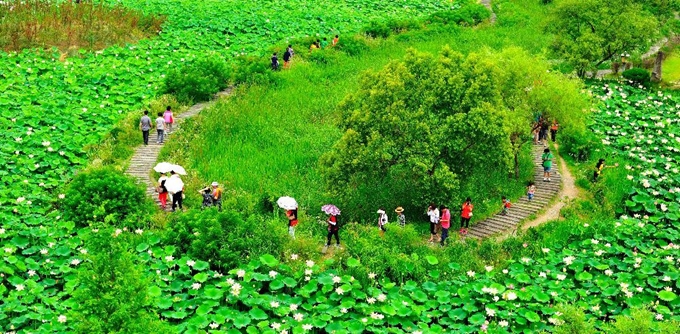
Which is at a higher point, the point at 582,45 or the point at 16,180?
the point at 582,45

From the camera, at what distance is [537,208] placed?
2133 centimetres

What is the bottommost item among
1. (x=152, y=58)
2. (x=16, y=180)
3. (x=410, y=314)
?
(x=410, y=314)

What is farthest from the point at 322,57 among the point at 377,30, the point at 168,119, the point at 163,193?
the point at 163,193

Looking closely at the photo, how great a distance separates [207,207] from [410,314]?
6365mm

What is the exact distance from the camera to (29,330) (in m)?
14.1

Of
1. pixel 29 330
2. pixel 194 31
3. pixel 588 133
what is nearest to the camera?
pixel 29 330

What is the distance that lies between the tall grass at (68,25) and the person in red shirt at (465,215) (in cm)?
1872

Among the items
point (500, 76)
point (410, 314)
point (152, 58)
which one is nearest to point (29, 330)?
point (410, 314)

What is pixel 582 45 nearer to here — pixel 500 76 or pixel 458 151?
pixel 500 76

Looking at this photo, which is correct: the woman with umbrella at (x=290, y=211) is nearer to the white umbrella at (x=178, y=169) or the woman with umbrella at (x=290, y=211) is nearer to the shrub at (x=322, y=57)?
the white umbrella at (x=178, y=169)

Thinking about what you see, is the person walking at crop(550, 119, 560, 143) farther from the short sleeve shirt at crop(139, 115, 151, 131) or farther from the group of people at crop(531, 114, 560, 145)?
the short sleeve shirt at crop(139, 115, 151, 131)

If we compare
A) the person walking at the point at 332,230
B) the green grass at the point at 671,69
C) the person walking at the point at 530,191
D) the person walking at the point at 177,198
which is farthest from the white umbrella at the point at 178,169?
the green grass at the point at 671,69

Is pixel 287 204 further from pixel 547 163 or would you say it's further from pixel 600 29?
pixel 600 29

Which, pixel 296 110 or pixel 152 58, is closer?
pixel 296 110
